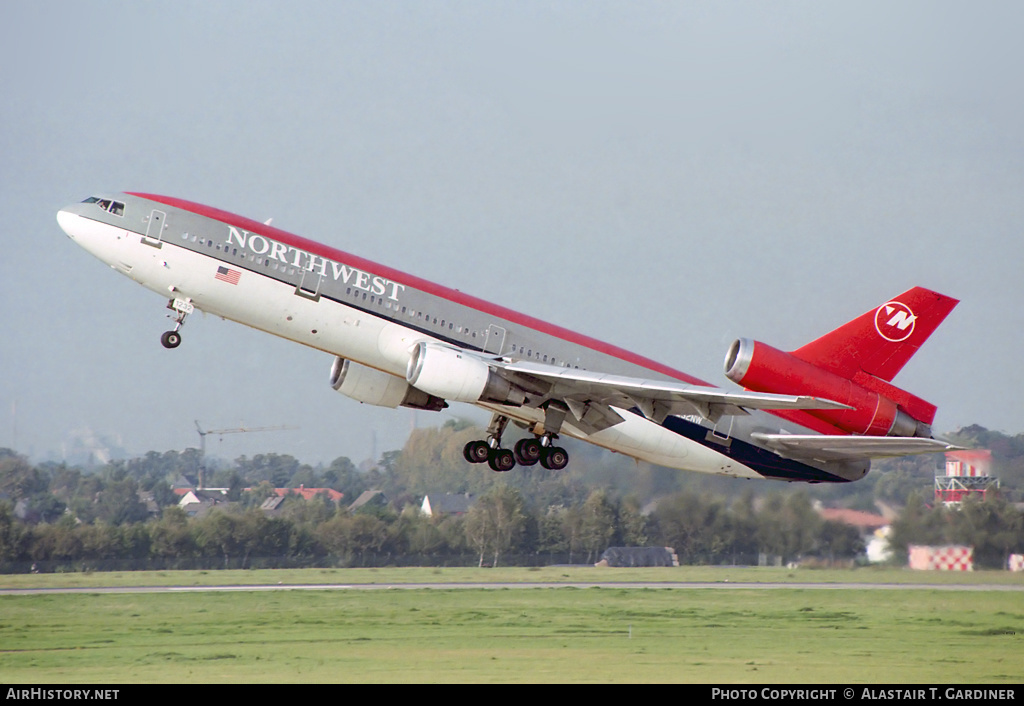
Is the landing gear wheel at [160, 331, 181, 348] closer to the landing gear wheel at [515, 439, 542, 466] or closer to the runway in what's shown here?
the landing gear wheel at [515, 439, 542, 466]

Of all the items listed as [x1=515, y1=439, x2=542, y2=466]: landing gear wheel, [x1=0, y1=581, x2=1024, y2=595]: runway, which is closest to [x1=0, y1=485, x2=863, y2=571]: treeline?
[x1=0, y1=581, x2=1024, y2=595]: runway

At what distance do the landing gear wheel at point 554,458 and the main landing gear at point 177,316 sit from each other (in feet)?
34.2

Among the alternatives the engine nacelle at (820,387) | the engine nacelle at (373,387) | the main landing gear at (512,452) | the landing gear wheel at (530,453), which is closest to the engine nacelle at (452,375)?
the main landing gear at (512,452)

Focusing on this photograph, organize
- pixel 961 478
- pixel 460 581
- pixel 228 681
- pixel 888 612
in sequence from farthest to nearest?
pixel 460 581 < pixel 961 478 < pixel 888 612 < pixel 228 681

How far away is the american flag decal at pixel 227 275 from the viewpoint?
31.3 metres

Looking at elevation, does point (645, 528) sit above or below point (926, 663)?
above

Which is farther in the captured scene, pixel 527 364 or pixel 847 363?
pixel 847 363

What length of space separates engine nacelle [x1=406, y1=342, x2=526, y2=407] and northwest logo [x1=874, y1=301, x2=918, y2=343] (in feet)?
37.8

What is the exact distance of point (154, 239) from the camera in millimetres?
31156

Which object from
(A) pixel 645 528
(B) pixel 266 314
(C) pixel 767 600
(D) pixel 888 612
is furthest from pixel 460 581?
(B) pixel 266 314

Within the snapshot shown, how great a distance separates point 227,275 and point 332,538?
27803mm
